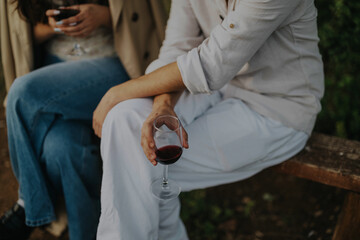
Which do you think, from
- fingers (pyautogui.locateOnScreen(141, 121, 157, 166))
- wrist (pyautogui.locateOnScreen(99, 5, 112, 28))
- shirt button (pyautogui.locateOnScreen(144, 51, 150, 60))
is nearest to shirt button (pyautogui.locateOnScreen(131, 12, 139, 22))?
wrist (pyautogui.locateOnScreen(99, 5, 112, 28))

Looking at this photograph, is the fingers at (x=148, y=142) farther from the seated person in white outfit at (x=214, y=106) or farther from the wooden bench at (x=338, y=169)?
the wooden bench at (x=338, y=169)

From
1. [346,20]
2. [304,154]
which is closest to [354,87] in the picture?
[346,20]

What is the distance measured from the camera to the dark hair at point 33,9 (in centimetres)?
228

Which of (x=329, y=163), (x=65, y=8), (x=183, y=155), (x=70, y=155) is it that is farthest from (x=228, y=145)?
(x=65, y=8)

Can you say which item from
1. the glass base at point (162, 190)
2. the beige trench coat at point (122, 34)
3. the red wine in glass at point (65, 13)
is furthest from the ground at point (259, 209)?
the red wine in glass at point (65, 13)

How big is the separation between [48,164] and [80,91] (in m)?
0.49

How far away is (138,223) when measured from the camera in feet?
5.30

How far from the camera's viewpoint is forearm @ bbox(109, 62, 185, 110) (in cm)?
174

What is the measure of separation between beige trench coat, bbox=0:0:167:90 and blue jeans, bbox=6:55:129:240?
328 millimetres

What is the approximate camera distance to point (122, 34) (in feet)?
7.85

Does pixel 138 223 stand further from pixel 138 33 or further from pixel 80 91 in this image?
pixel 138 33

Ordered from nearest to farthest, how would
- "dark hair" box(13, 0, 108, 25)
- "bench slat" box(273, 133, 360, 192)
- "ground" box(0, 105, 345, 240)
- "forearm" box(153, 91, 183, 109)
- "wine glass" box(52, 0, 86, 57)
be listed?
"forearm" box(153, 91, 183, 109)
"bench slat" box(273, 133, 360, 192)
"wine glass" box(52, 0, 86, 57)
"dark hair" box(13, 0, 108, 25)
"ground" box(0, 105, 345, 240)

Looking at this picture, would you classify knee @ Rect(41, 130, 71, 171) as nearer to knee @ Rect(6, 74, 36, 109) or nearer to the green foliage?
knee @ Rect(6, 74, 36, 109)

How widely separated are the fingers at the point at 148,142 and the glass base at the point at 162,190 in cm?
16
